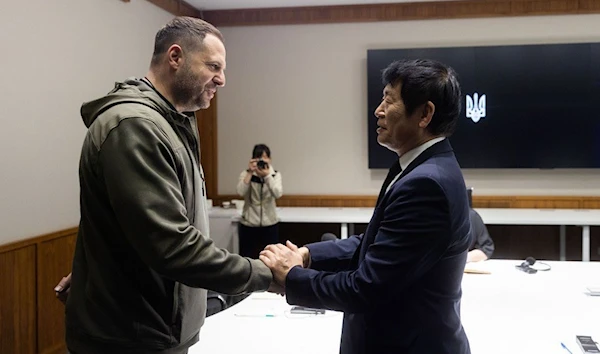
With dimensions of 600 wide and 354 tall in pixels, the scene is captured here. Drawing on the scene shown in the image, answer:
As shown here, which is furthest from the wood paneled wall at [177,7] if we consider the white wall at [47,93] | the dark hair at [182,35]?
the dark hair at [182,35]

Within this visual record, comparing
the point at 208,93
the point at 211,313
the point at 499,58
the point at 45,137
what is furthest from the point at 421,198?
the point at 499,58

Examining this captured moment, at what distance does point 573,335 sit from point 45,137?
9.83 feet

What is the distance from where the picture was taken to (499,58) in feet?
16.8

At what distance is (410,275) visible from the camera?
126cm

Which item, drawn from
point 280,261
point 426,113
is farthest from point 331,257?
point 426,113

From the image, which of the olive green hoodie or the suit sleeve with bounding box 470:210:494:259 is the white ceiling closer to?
the suit sleeve with bounding box 470:210:494:259

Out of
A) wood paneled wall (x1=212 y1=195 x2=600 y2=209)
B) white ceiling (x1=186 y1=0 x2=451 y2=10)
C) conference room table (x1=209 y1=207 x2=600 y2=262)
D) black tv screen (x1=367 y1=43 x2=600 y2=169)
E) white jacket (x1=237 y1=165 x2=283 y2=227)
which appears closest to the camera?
conference room table (x1=209 y1=207 x2=600 y2=262)

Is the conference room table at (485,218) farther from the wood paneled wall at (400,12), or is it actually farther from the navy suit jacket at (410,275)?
the navy suit jacket at (410,275)

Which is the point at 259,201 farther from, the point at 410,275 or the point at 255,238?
the point at 410,275

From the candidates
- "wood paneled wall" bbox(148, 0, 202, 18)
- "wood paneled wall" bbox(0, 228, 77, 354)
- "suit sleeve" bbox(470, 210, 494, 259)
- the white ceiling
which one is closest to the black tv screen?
the white ceiling

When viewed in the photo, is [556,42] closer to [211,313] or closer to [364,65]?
[364,65]

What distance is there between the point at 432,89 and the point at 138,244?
Result: 76 centimetres

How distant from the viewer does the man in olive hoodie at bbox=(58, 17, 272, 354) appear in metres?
1.17

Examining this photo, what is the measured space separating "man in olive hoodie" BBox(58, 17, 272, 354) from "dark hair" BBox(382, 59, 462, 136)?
1.79 ft
